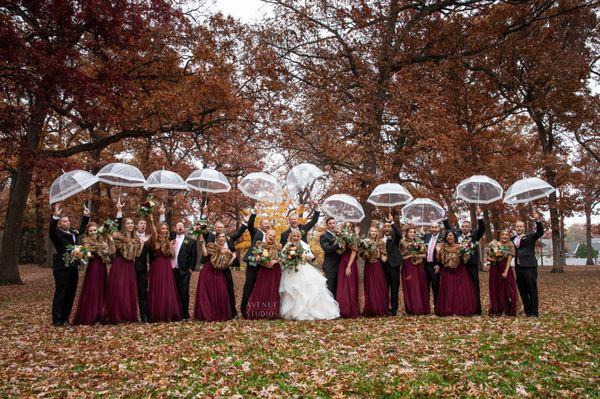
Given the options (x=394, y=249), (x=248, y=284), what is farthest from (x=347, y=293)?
(x=248, y=284)

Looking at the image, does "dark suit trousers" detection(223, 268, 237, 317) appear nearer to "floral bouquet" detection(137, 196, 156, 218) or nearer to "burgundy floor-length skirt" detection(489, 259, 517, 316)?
"floral bouquet" detection(137, 196, 156, 218)

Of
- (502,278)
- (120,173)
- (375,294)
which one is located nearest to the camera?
(120,173)

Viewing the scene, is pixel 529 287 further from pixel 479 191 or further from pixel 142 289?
pixel 142 289

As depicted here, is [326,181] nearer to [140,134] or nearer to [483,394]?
[140,134]

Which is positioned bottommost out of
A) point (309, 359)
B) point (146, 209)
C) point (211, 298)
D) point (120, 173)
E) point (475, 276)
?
point (309, 359)

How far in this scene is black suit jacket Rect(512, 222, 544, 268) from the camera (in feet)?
34.7

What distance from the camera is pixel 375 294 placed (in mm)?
11242

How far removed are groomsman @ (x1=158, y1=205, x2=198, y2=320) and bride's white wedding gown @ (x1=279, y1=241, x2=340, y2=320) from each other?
2024mm

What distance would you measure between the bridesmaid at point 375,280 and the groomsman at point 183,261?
149 inches

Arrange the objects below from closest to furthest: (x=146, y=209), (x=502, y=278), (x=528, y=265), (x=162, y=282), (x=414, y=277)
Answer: (x=146, y=209)
(x=162, y=282)
(x=528, y=265)
(x=502, y=278)
(x=414, y=277)

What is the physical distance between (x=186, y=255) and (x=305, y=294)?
108 inches

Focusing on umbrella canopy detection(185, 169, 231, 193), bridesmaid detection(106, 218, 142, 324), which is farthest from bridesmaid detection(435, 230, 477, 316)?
bridesmaid detection(106, 218, 142, 324)

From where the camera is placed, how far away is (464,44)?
19906 millimetres

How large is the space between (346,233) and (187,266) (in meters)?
3.53
